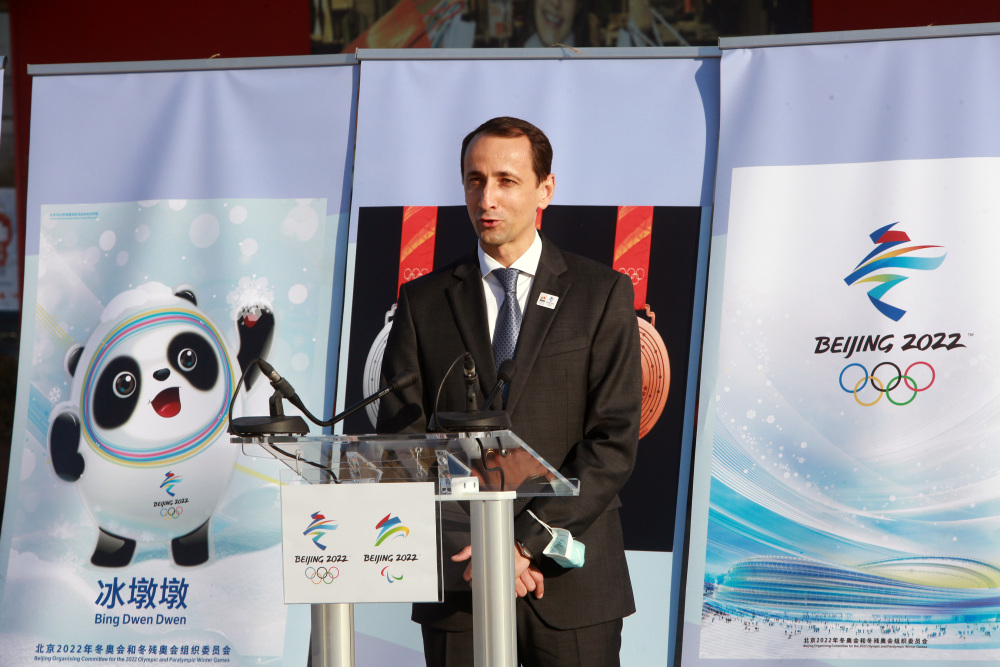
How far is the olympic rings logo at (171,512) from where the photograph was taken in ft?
10.8

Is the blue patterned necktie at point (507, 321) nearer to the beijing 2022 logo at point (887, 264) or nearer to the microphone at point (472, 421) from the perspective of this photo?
the microphone at point (472, 421)

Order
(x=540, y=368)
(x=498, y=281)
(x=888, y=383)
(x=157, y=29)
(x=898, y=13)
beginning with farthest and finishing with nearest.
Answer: (x=157, y=29) → (x=898, y=13) → (x=888, y=383) → (x=498, y=281) → (x=540, y=368)

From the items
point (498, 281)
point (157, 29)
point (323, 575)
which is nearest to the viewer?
point (323, 575)

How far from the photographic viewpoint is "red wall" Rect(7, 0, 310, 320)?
174 inches

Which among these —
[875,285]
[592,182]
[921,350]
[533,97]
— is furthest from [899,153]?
[533,97]

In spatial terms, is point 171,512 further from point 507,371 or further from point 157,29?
point 157,29

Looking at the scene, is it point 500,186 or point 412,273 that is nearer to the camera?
point 500,186

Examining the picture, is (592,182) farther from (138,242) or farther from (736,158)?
(138,242)

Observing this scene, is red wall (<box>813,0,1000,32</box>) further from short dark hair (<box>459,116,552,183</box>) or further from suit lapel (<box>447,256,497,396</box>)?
suit lapel (<box>447,256,497,396</box>)

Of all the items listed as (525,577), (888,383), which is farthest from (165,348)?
(888,383)

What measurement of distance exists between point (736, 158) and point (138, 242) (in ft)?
7.02

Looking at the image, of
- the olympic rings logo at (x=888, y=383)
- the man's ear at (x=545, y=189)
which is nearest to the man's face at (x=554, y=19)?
the olympic rings logo at (x=888, y=383)

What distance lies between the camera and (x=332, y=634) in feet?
4.68

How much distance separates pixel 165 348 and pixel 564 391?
6.38 ft
